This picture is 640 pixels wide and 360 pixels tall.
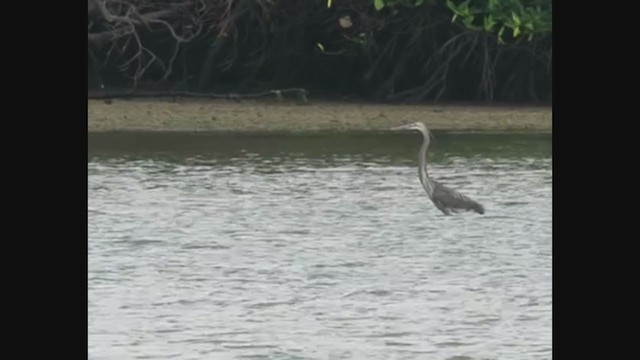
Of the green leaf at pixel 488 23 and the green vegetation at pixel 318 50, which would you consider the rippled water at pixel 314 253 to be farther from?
the green vegetation at pixel 318 50

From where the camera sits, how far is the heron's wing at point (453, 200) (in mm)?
14047

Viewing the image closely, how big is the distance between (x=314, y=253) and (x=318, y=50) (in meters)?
12.4

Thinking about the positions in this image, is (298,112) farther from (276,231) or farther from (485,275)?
(485,275)

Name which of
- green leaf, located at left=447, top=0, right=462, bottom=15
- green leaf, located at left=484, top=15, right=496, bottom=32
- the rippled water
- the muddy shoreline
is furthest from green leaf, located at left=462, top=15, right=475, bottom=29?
the rippled water

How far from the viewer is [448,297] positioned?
1088 centimetres

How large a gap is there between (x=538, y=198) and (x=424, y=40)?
900 centimetres

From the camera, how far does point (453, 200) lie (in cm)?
1407

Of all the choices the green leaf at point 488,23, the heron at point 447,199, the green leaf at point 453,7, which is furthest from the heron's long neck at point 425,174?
the green leaf at point 453,7

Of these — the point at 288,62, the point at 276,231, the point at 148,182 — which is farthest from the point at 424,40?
the point at 276,231

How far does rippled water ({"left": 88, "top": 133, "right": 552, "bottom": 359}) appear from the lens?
973 cm

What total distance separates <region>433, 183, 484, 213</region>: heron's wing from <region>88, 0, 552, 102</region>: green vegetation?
29.0ft

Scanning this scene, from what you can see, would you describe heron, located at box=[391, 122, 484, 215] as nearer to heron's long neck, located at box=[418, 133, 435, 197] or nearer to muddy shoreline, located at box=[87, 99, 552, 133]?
heron's long neck, located at box=[418, 133, 435, 197]

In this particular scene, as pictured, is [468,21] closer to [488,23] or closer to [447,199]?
[488,23]

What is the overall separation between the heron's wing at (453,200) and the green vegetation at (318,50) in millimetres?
8846
